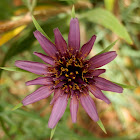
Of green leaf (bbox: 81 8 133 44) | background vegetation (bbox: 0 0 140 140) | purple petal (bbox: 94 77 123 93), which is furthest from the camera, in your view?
A: background vegetation (bbox: 0 0 140 140)

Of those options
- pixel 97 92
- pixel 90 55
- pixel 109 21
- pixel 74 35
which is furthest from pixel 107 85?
pixel 90 55

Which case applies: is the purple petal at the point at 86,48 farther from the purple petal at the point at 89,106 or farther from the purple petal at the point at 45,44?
the purple petal at the point at 89,106

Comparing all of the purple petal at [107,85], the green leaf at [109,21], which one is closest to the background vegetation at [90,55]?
the green leaf at [109,21]

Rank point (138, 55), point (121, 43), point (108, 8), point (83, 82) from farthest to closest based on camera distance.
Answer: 1. point (121, 43)
2. point (138, 55)
3. point (108, 8)
4. point (83, 82)

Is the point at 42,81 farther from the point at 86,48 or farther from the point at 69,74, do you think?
the point at 86,48

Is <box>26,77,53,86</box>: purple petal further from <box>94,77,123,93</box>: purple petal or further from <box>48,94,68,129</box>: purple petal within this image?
<box>94,77,123,93</box>: purple petal

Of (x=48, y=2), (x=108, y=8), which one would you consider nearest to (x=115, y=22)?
(x=108, y=8)

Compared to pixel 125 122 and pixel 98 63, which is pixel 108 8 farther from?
pixel 125 122

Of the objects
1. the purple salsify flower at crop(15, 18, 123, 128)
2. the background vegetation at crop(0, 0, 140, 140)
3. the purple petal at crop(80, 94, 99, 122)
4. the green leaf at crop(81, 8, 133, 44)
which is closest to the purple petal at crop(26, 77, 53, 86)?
the purple salsify flower at crop(15, 18, 123, 128)
